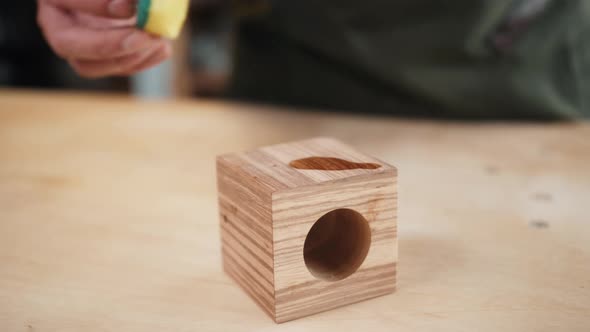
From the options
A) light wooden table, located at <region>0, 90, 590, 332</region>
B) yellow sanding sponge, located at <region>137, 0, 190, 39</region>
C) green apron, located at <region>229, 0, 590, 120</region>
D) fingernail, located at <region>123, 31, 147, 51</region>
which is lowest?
light wooden table, located at <region>0, 90, 590, 332</region>

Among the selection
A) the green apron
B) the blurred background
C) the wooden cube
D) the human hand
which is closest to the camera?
the wooden cube

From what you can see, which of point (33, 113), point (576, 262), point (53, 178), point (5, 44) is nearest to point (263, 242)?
point (576, 262)

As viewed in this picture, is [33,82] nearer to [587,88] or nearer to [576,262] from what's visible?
[587,88]

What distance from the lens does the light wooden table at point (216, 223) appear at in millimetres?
594

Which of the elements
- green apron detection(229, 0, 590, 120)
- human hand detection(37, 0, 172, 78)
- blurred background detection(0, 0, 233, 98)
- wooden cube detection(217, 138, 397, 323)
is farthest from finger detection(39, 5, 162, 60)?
blurred background detection(0, 0, 233, 98)

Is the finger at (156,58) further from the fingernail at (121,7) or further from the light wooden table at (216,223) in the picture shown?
the light wooden table at (216,223)

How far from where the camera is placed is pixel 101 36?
0.70 m

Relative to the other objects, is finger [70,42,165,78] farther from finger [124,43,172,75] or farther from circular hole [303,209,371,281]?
circular hole [303,209,371,281]

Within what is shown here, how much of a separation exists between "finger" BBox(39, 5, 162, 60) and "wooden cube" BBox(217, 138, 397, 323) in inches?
6.2

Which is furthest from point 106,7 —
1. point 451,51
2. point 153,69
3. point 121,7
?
point 153,69

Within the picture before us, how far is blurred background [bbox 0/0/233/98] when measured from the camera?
1751 mm

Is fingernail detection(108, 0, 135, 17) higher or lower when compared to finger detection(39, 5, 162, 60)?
higher

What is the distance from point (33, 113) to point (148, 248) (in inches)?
25.6

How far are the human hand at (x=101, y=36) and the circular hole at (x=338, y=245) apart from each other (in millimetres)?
261
